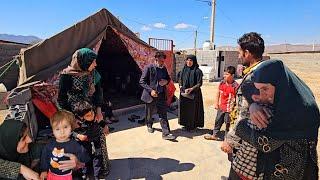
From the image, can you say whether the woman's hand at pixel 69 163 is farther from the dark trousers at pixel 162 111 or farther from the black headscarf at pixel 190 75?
the black headscarf at pixel 190 75

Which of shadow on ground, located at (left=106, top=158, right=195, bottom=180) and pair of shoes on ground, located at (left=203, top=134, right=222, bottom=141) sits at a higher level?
pair of shoes on ground, located at (left=203, top=134, right=222, bottom=141)

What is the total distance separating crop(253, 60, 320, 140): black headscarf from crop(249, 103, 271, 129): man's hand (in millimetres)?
36

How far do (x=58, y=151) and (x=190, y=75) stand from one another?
12.8ft

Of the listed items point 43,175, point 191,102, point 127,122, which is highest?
point 191,102

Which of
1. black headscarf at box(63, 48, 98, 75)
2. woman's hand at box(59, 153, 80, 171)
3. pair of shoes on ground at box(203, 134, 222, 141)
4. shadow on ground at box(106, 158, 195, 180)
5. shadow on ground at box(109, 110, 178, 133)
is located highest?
black headscarf at box(63, 48, 98, 75)

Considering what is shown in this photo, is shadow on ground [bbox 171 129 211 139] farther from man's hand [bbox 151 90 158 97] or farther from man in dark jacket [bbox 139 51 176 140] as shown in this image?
man's hand [bbox 151 90 158 97]

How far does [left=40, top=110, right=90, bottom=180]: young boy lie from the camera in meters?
2.80

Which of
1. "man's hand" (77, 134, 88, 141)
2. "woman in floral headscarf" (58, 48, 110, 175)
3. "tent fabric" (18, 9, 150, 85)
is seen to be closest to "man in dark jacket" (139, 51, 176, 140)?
"tent fabric" (18, 9, 150, 85)

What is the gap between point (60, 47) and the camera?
6035 mm

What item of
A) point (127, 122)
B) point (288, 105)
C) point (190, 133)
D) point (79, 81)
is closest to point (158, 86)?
point (190, 133)

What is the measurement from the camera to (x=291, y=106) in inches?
70.7

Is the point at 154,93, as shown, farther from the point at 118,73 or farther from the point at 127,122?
the point at 118,73

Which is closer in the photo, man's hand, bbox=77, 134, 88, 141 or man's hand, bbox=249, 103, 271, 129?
man's hand, bbox=249, 103, 271, 129

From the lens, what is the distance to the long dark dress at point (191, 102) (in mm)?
6320
